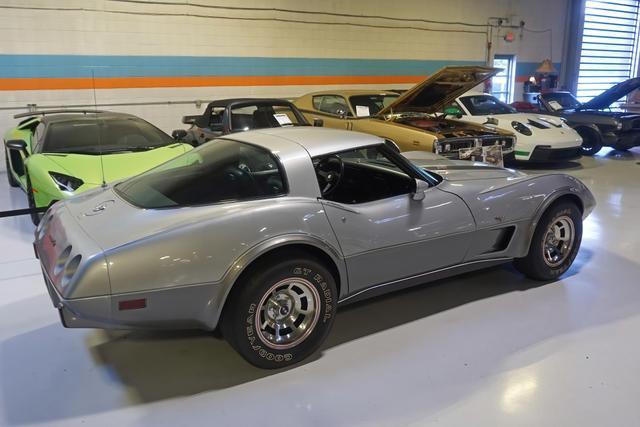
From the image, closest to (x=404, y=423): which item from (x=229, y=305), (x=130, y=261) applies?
(x=229, y=305)

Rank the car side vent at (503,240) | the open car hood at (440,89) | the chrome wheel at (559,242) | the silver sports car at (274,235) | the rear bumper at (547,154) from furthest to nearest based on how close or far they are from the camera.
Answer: the rear bumper at (547,154), the open car hood at (440,89), the chrome wheel at (559,242), the car side vent at (503,240), the silver sports car at (274,235)

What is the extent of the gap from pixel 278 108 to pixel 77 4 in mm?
3925

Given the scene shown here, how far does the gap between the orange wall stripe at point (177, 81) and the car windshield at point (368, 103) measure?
115 inches

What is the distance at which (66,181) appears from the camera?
13.5 ft

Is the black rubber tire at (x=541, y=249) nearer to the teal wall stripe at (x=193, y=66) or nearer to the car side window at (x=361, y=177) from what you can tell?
the car side window at (x=361, y=177)

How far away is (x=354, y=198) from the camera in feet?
9.59

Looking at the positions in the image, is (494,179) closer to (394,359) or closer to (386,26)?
(394,359)

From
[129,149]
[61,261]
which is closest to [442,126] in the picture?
[129,149]

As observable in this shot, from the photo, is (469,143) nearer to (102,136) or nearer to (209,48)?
(102,136)

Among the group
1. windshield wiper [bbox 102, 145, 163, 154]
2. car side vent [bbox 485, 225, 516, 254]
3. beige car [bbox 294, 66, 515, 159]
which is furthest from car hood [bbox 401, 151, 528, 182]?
windshield wiper [bbox 102, 145, 163, 154]

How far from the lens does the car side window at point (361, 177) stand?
282cm

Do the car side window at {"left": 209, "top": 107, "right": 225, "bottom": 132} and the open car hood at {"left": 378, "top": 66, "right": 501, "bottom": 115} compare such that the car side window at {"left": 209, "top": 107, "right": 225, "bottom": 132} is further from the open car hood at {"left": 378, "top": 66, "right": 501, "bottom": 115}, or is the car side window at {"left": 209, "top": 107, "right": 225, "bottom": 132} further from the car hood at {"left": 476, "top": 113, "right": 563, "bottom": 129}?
the car hood at {"left": 476, "top": 113, "right": 563, "bottom": 129}

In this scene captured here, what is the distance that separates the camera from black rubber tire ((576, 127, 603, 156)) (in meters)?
8.97

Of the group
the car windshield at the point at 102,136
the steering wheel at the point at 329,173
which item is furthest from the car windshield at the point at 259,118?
the steering wheel at the point at 329,173
